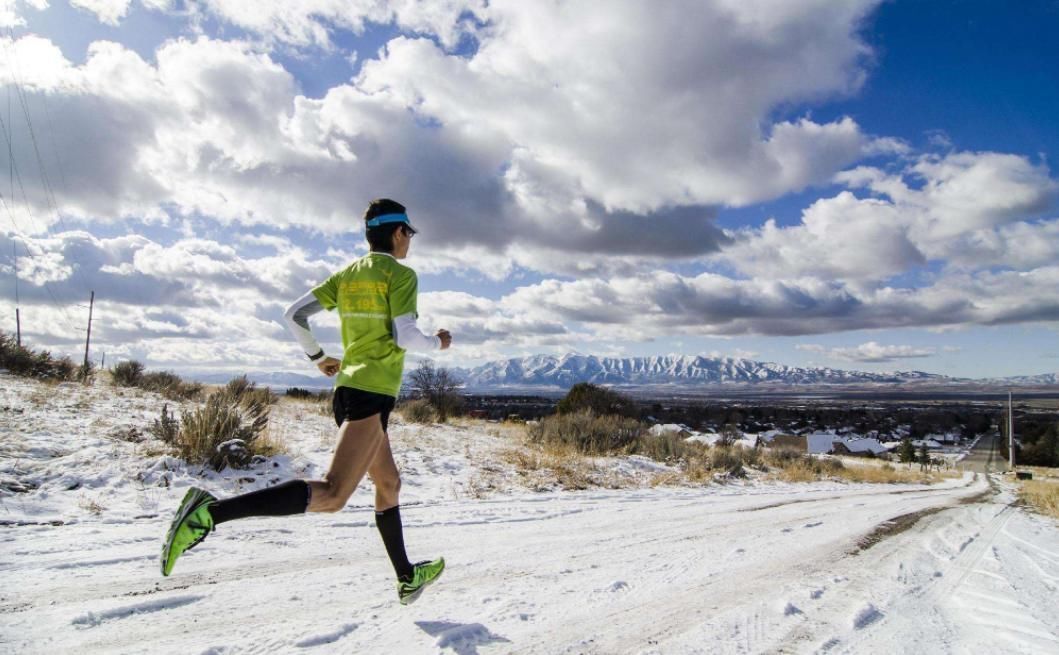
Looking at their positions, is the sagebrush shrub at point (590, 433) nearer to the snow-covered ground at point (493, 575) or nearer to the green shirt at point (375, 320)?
the snow-covered ground at point (493, 575)

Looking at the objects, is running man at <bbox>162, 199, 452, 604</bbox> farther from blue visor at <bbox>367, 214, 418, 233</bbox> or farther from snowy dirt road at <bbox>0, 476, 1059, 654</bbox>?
snowy dirt road at <bbox>0, 476, 1059, 654</bbox>

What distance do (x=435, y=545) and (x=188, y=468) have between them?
3376 mm

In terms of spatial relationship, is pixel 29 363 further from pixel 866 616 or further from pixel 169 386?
pixel 866 616

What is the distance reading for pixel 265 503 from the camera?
2414mm

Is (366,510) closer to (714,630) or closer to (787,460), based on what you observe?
(714,630)

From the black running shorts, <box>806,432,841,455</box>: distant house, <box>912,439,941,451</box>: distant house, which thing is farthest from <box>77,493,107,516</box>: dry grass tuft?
<box>912,439,941,451</box>: distant house

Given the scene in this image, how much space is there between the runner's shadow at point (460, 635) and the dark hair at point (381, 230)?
191cm

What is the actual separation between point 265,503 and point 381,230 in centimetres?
149

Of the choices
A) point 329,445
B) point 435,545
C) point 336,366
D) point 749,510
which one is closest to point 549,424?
point 329,445

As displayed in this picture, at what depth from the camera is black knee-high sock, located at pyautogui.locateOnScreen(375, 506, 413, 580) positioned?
285 centimetres

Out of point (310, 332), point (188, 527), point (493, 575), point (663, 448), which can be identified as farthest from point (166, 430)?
point (663, 448)

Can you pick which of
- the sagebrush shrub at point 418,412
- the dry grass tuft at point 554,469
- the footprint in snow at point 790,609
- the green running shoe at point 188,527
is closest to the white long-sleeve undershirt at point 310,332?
the green running shoe at point 188,527

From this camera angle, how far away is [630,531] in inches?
193

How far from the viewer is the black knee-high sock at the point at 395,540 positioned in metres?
2.85
